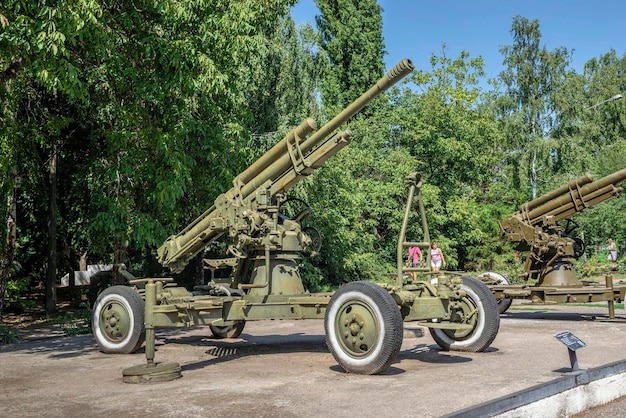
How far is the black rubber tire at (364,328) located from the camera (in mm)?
7445

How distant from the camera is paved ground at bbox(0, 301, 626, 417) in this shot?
625cm

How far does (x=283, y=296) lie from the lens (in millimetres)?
9477

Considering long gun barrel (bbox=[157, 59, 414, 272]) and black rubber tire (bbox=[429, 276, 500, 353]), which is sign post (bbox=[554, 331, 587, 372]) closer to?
black rubber tire (bbox=[429, 276, 500, 353])

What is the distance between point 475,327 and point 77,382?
4.81 m

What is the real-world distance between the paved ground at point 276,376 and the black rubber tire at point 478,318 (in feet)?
0.58

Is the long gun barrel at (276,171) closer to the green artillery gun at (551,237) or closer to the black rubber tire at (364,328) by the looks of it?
Answer: the black rubber tire at (364,328)

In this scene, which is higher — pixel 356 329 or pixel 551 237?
pixel 551 237

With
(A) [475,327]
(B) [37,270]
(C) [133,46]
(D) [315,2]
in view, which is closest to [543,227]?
(A) [475,327]

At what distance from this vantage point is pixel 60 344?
1155 cm

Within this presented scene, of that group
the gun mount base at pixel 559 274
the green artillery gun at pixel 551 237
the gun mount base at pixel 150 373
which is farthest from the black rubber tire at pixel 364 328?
the gun mount base at pixel 559 274

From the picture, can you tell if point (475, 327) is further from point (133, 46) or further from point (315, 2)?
point (315, 2)

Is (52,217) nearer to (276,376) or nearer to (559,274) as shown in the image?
(276,376)

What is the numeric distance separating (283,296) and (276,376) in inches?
68.0

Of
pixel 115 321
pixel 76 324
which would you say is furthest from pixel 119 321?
pixel 76 324
